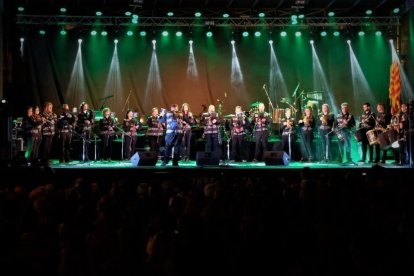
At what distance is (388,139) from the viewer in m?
16.4

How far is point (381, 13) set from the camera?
20.5 metres

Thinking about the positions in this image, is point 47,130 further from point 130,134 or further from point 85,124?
point 130,134

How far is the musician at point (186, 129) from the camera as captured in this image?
17.5 m

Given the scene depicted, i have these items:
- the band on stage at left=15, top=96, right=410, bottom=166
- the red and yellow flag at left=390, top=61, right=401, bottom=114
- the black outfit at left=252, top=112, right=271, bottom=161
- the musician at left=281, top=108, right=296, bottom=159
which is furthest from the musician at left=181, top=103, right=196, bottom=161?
the red and yellow flag at left=390, top=61, right=401, bottom=114

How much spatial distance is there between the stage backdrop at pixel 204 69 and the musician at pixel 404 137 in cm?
426

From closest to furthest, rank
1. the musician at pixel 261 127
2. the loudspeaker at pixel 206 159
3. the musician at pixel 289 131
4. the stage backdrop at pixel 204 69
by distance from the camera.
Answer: the loudspeaker at pixel 206 159 < the musician at pixel 289 131 < the musician at pixel 261 127 < the stage backdrop at pixel 204 69

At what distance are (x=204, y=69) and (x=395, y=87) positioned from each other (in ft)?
23.4

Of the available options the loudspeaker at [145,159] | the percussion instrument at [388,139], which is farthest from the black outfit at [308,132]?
the loudspeaker at [145,159]

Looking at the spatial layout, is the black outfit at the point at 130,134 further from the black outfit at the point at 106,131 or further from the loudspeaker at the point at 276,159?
the loudspeaker at the point at 276,159
